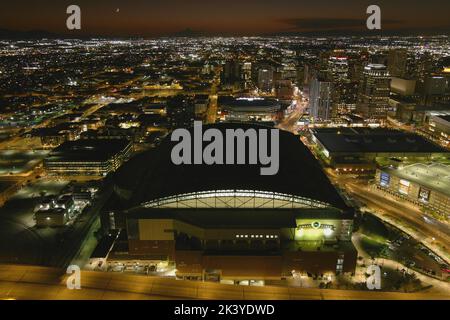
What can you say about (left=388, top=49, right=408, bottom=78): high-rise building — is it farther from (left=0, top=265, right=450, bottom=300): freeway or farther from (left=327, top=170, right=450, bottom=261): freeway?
(left=0, top=265, right=450, bottom=300): freeway

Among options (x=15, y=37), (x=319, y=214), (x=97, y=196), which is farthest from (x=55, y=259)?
(x=15, y=37)

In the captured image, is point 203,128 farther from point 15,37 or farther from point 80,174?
point 15,37

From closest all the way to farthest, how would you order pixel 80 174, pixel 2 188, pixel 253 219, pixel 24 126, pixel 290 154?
pixel 253 219 → pixel 290 154 → pixel 2 188 → pixel 80 174 → pixel 24 126

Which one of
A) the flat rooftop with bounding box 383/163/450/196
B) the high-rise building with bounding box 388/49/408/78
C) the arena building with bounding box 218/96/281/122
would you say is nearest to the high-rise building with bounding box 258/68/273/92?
the arena building with bounding box 218/96/281/122

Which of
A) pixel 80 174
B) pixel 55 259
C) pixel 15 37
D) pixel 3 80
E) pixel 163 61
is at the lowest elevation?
pixel 55 259

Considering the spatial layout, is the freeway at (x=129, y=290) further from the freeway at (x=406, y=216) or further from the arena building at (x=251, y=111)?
the arena building at (x=251, y=111)

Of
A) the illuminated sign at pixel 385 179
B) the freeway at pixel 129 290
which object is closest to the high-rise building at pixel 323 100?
the illuminated sign at pixel 385 179

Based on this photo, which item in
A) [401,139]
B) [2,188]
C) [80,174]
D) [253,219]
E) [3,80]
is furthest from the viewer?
[3,80]
